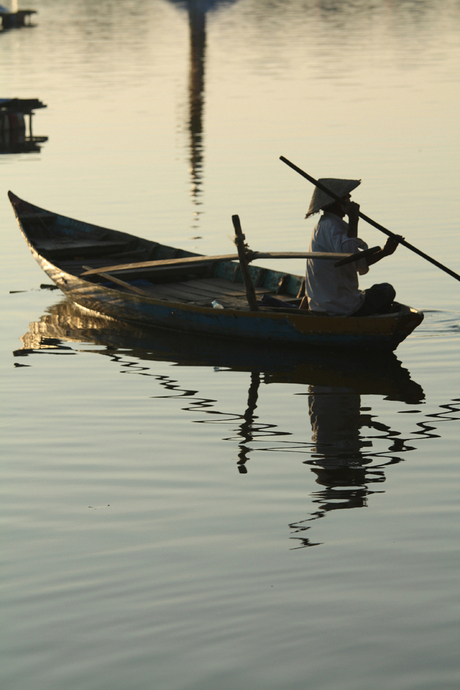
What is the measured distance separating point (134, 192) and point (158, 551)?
42.0 ft

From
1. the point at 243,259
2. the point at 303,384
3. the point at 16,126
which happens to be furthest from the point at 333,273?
the point at 16,126

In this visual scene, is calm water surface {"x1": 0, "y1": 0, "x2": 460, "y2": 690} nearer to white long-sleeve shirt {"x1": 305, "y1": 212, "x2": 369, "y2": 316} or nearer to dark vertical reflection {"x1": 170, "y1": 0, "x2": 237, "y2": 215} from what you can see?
dark vertical reflection {"x1": 170, "y1": 0, "x2": 237, "y2": 215}

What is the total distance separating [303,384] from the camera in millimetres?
8344

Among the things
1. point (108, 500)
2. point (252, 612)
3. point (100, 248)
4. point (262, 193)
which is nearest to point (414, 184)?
point (262, 193)

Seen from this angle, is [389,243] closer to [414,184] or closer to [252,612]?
[252,612]

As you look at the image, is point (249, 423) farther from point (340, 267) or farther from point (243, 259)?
point (243, 259)

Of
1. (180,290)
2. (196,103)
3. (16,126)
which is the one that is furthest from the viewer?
(196,103)

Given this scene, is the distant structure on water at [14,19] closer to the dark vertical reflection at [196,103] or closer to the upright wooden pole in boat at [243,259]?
the dark vertical reflection at [196,103]

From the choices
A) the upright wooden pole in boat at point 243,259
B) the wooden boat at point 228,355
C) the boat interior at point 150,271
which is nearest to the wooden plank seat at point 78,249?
the boat interior at point 150,271

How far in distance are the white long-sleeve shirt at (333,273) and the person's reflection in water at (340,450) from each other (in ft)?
3.32

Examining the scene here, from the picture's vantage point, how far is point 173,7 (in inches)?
3191

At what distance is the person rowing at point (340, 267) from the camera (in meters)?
8.55

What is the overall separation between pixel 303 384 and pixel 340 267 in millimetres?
1133

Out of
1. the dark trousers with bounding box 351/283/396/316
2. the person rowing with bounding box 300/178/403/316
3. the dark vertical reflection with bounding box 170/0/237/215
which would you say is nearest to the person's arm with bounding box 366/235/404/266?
the person rowing with bounding box 300/178/403/316
